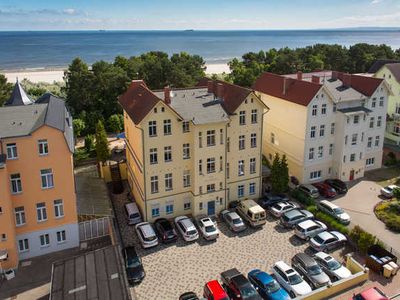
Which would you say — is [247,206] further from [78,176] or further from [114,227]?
[78,176]

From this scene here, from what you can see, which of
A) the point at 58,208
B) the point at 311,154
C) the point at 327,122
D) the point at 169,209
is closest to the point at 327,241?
the point at 311,154

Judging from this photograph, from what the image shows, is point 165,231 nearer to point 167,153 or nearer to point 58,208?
point 167,153

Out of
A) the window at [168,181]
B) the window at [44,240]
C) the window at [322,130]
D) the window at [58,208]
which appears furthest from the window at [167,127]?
the window at [322,130]

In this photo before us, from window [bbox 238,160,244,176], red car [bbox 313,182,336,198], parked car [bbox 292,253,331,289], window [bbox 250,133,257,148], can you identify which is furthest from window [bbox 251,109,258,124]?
parked car [bbox 292,253,331,289]

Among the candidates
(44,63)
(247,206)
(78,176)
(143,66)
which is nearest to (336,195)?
(247,206)

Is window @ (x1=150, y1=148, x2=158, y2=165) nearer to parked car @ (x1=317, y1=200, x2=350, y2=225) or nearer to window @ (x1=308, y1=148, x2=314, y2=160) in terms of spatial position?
parked car @ (x1=317, y1=200, x2=350, y2=225)

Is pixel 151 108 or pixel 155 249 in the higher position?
pixel 151 108
